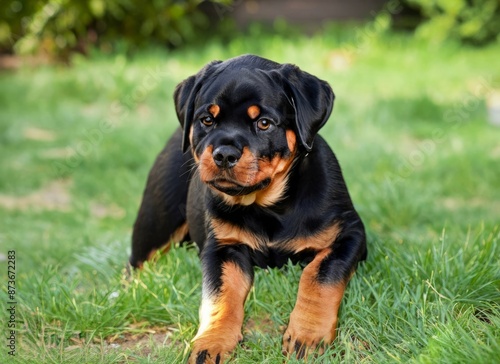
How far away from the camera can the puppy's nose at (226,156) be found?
265 centimetres

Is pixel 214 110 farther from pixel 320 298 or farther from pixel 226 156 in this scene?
pixel 320 298

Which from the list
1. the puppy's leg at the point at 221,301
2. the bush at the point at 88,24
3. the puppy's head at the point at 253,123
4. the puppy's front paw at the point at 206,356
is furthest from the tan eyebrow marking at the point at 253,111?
the bush at the point at 88,24

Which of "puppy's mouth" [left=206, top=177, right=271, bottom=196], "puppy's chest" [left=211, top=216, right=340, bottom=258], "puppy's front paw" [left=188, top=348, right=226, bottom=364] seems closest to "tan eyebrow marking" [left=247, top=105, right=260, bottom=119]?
"puppy's mouth" [left=206, top=177, right=271, bottom=196]

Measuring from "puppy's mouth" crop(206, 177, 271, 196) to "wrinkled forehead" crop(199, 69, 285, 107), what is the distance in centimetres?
31

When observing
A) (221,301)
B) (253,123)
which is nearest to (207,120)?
(253,123)

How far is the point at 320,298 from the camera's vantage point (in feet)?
8.87

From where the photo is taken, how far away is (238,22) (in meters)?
11.2

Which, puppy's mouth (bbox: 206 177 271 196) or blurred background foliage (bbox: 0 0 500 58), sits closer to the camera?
puppy's mouth (bbox: 206 177 271 196)

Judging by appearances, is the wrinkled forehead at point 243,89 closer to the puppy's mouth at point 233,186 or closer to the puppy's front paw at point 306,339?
the puppy's mouth at point 233,186

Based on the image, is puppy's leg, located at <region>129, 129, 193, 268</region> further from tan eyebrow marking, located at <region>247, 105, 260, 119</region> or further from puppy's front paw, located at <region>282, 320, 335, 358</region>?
puppy's front paw, located at <region>282, 320, 335, 358</region>

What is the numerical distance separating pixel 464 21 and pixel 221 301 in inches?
348

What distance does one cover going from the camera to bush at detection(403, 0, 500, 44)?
10.2 m

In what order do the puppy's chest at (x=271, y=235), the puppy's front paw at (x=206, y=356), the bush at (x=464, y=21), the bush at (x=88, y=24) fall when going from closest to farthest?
the puppy's front paw at (x=206, y=356) → the puppy's chest at (x=271, y=235) → the bush at (x=88, y=24) → the bush at (x=464, y=21)

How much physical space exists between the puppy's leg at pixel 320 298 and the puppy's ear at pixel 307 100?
0.44 meters
